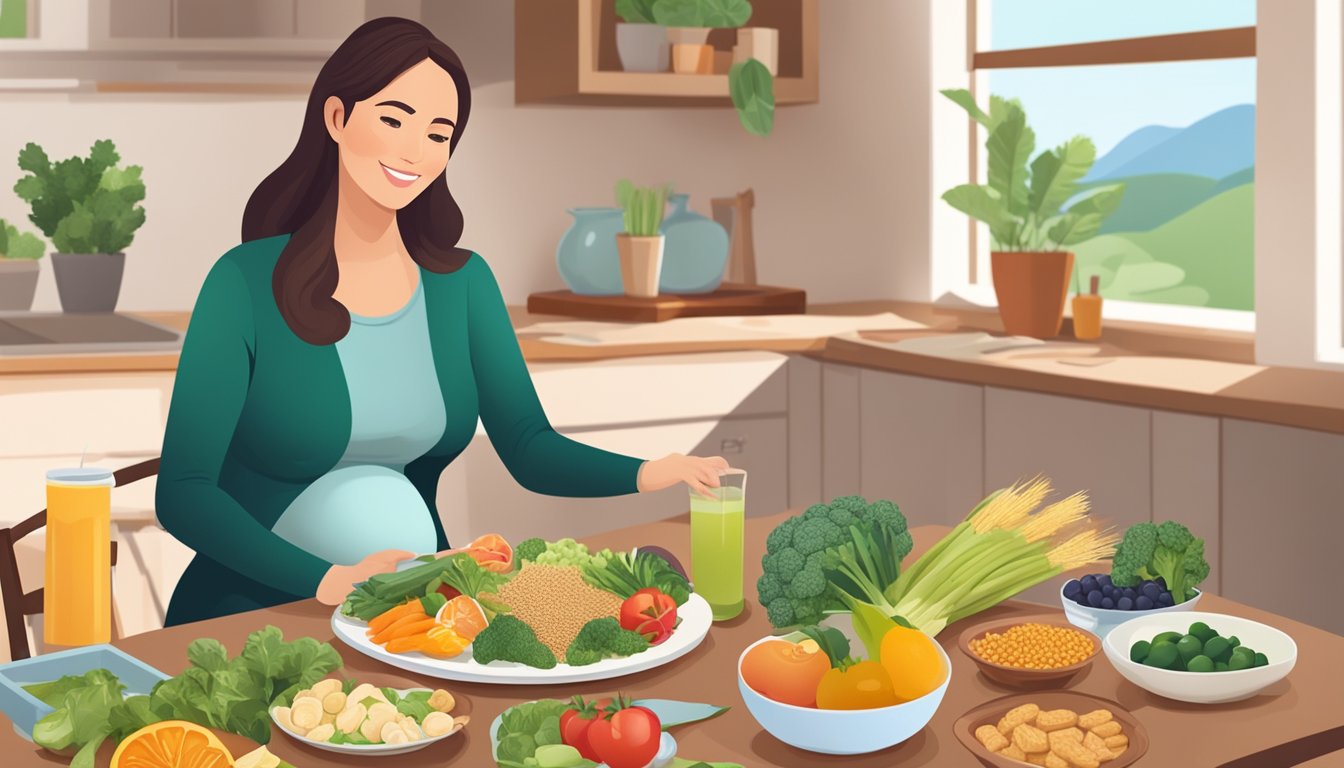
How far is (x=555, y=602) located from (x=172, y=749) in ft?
1.27

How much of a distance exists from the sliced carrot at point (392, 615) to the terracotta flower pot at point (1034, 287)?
2.27 meters

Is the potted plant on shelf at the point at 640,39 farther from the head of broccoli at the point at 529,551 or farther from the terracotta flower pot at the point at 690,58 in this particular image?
the head of broccoli at the point at 529,551

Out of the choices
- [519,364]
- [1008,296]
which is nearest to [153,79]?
[519,364]

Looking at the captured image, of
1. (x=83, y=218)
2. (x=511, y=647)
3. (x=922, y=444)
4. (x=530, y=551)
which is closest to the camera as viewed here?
(x=511, y=647)

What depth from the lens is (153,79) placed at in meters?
3.29

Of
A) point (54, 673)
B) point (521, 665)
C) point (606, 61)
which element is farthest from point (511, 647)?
point (606, 61)

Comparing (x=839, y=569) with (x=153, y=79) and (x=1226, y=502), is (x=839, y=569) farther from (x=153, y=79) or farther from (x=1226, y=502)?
(x=153, y=79)

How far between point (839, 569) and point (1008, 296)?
7.16 feet

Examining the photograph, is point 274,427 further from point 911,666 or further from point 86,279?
point 86,279

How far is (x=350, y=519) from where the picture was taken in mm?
1885

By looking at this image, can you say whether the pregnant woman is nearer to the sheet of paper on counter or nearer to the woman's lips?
the woman's lips

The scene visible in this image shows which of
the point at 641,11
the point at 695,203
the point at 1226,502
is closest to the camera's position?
the point at 1226,502

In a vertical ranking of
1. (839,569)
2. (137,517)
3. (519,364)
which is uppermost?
(519,364)

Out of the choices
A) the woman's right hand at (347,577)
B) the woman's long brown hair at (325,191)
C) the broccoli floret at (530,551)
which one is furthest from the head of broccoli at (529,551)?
the woman's long brown hair at (325,191)
